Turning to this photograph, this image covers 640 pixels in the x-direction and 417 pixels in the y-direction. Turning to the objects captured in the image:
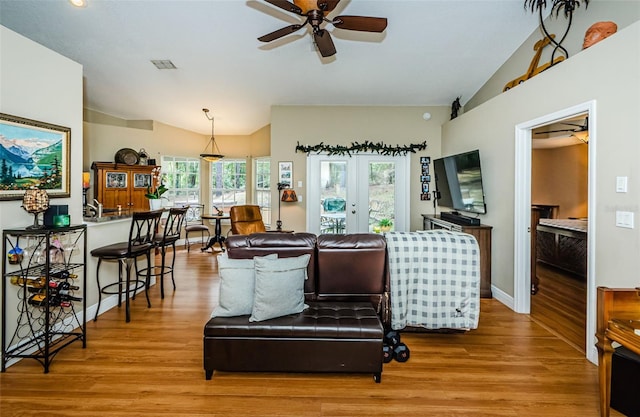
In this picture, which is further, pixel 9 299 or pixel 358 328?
pixel 9 299

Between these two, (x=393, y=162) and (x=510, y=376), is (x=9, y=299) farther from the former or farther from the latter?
(x=393, y=162)

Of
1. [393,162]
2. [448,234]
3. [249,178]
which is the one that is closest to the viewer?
[448,234]

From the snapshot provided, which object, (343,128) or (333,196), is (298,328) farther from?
(343,128)

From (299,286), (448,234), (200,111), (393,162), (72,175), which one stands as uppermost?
(200,111)

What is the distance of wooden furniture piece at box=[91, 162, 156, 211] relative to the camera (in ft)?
19.8

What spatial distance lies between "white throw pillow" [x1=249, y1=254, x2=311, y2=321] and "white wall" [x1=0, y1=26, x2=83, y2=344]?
6.17ft

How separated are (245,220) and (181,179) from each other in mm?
3070

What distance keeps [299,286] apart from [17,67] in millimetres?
2761

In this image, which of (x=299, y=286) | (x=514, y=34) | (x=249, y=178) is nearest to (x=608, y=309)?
(x=299, y=286)

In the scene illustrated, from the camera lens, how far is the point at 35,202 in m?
2.49

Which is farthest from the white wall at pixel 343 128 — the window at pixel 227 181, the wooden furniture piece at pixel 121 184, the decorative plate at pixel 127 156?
the decorative plate at pixel 127 156

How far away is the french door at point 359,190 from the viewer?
6.23 metres

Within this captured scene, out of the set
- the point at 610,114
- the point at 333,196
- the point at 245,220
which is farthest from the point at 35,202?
the point at 333,196

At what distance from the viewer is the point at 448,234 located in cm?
298
